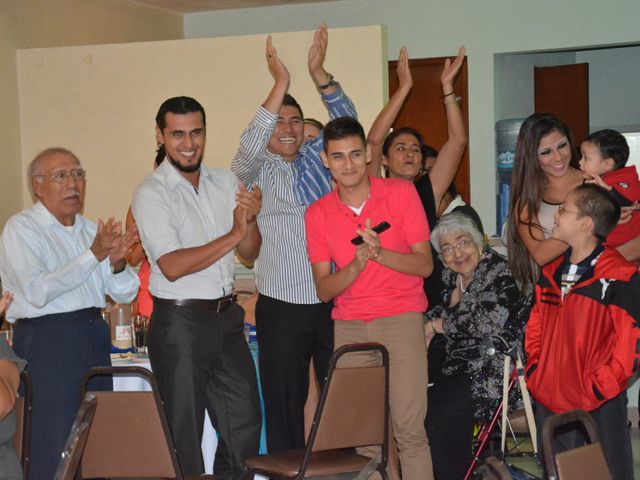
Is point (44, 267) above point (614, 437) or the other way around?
above

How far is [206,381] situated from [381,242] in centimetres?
90

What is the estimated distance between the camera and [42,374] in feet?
11.3

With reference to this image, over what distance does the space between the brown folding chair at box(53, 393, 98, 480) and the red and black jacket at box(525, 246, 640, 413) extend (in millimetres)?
1641

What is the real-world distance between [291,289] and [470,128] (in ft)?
14.6

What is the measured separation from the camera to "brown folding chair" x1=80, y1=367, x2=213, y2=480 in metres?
2.98

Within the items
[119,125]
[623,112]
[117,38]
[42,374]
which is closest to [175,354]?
[42,374]

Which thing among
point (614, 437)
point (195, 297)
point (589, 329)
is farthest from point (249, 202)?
point (614, 437)

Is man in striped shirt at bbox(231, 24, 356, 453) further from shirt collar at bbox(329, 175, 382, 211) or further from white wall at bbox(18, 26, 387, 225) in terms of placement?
white wall at bbox(18, 26, 387, 225)

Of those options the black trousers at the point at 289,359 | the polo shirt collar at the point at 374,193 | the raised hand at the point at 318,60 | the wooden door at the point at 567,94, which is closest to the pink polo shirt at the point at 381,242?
the polo shirt collar at the point at 374,193

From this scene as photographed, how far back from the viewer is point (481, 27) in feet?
25.6

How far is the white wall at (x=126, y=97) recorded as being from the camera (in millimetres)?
6234

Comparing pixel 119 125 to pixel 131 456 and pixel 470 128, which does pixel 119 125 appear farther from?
pixel 131 456

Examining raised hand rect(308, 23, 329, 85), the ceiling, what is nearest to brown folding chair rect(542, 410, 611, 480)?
raised hand rect(308, 23, 329, 85)

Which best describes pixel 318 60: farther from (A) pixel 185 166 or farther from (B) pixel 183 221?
(B) pixel 183 221
